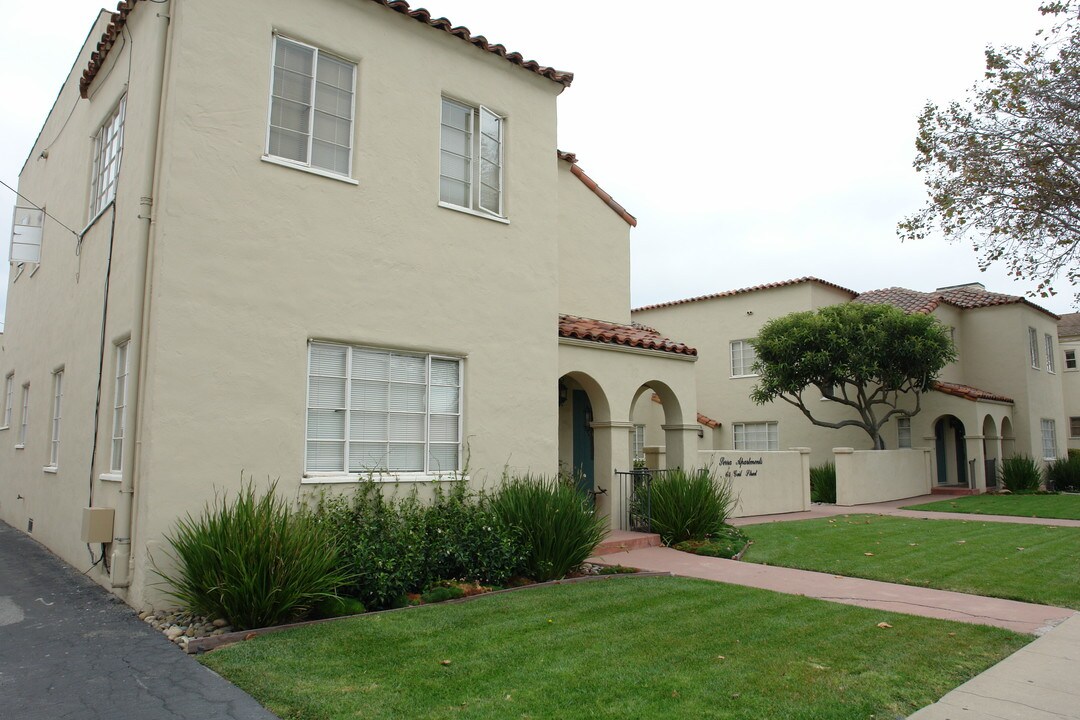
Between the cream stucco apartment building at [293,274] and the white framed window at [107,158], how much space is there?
0.06 metres

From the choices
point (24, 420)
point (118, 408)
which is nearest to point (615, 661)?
point (118, 408)

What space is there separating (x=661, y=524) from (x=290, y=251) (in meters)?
7.24

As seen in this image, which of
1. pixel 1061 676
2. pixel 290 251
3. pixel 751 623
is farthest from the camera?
pixel 290 251

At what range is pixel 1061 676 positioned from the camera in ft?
19.7

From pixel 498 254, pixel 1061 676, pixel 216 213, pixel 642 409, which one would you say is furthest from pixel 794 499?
pixel 216 213

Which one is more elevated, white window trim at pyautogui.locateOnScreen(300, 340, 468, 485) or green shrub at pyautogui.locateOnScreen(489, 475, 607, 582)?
white window trim at pyautogui.locateOnScreen(300, 340, 468, 485)

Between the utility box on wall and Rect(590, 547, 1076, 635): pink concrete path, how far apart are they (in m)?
6.17

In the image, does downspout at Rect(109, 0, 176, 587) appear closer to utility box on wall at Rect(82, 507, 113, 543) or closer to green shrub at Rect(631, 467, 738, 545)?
utility box on wall at Rect(82, 507, 113, 543)

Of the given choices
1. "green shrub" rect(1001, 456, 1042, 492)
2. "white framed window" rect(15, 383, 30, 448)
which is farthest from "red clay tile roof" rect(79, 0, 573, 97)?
"green shrub" rect(1001, 456, 1042, 492)

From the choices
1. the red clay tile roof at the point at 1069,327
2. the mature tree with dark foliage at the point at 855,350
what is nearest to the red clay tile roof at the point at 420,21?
the mature tree with dark foliage at the point at 855,350

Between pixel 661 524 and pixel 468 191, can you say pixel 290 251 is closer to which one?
pixel 468 191

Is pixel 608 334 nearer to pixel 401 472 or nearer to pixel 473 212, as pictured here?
pixel 473 212

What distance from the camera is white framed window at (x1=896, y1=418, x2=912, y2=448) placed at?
2720cm

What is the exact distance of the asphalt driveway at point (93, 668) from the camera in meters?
5.26
